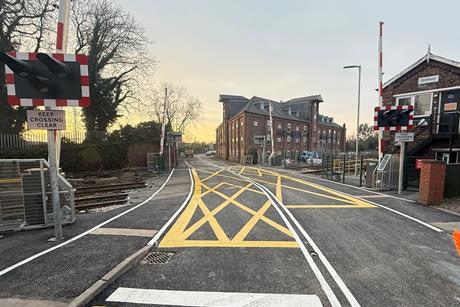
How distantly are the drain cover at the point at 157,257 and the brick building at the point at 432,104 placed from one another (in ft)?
41.0

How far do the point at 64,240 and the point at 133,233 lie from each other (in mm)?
1398

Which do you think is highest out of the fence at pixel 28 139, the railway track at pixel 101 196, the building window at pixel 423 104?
the building window at pixel 423 104

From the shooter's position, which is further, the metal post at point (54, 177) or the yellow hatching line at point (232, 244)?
the yellow hatching line at point (232, 244)

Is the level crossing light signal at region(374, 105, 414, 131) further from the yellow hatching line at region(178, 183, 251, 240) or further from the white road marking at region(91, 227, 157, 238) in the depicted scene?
the white road marking at region(91, 227, 157, 238)

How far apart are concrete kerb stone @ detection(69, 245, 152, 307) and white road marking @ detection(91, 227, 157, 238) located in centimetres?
87

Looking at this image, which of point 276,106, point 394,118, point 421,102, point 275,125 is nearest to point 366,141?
point 276,106

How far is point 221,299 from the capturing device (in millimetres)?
2988

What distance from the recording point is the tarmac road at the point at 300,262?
3045mm

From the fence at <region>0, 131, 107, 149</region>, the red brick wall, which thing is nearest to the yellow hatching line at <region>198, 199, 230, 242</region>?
the red brick wall

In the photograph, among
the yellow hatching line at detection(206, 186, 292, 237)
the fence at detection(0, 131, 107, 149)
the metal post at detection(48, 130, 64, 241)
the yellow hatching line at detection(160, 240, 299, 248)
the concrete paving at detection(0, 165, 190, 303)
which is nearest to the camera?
the concrete paving at detection(0, 165, 190, 303)

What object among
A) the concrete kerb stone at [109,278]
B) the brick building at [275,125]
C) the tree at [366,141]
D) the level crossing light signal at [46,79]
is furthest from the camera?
the tree at [366,141]

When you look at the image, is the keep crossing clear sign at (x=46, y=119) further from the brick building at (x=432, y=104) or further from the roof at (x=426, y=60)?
the roof at (x=426, y=60)

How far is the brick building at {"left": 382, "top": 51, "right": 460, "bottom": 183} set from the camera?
1163 cm

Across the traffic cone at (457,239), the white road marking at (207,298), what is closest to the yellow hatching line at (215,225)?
the white road marking at (207,298)
